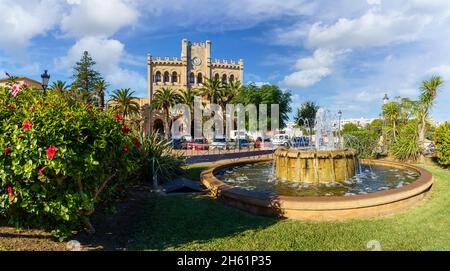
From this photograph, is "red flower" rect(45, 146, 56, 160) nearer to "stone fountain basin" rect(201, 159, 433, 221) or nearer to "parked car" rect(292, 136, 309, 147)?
"stone fountain basin" rect(201, 159, 433, 221)

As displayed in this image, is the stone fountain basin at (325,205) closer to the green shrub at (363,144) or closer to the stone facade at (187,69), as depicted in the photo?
the green shrub at (363,144)

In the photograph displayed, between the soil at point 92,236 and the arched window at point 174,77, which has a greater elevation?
the arched window at point 174,77

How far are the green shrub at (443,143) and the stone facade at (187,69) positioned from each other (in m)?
43.6

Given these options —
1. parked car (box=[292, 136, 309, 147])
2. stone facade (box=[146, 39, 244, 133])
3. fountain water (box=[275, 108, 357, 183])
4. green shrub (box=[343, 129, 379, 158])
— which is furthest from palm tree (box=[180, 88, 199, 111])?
fountain water (box=[275, 108, 357, 183])

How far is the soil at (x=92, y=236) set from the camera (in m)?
4.44

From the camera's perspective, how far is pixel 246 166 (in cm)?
1320

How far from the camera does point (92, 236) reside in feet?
16.4

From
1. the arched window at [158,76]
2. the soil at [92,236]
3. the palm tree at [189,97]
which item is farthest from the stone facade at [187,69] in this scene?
the soil at [92,236]

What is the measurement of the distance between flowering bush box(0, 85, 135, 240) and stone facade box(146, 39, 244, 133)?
48831mm

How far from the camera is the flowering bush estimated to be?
3936mm
